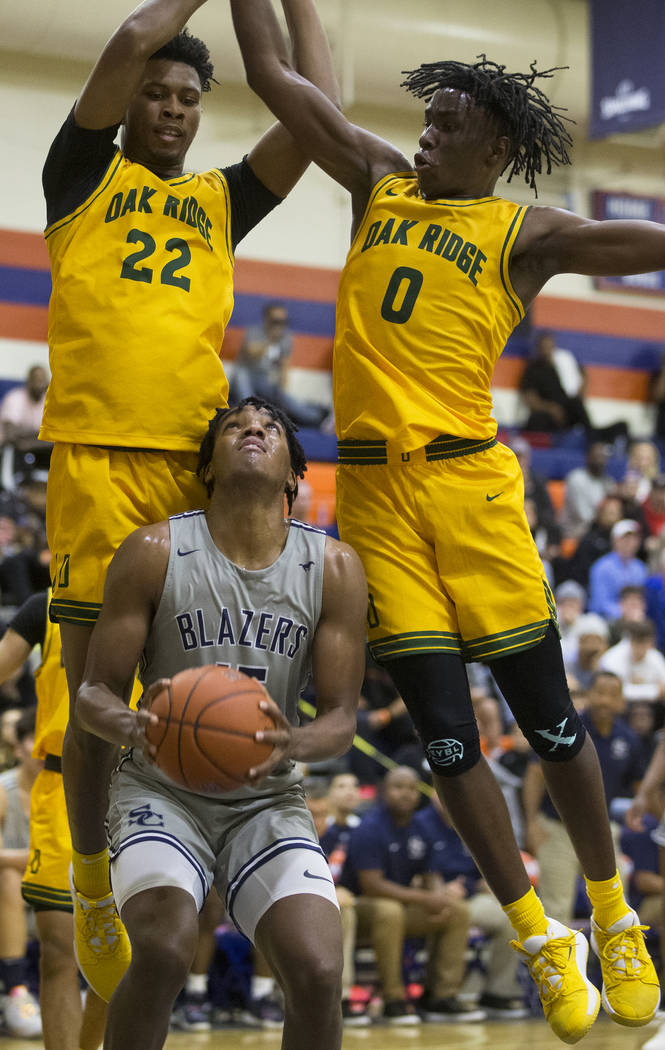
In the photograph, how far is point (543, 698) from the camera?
14.1ft

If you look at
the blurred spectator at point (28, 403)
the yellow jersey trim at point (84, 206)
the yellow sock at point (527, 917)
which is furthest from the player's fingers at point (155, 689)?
the blurred spectator at point (28, 403)

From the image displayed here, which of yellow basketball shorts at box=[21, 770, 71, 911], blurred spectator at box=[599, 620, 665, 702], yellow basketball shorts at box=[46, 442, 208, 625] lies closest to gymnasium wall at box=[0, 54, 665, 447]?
blurred spectator at box=[599, 620, 665, 702]

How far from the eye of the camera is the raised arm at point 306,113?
14.4ft

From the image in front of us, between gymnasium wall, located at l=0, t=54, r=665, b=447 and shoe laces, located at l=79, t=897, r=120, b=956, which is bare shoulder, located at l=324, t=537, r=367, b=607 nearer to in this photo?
shoe laces, located at l=79, t=897, r=120, b=956

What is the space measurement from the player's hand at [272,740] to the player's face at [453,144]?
1.80 meters

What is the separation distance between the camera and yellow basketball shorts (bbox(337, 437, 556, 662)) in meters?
4.19

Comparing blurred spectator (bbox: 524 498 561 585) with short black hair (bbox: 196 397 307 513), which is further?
blurred spectator (bbox: 524 498 561 585)

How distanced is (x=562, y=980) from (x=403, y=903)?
3969 mm

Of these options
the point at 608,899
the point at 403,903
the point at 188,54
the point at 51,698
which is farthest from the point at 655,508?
the point at 188,54

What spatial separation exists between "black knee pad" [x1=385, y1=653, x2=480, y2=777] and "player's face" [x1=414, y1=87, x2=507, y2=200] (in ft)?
4.85

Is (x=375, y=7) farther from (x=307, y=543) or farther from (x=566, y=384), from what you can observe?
(x=307, y=543)

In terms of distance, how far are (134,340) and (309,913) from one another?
5.75 feet

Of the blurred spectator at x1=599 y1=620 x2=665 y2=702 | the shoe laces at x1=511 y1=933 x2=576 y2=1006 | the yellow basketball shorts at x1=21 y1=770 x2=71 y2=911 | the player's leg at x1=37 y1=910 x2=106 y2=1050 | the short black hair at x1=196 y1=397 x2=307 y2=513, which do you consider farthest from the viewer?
the blurred spectator at x1=599 y1=620 x2=665 y2=702

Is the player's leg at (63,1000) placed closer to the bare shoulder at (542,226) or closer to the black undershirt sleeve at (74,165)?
the black undershirt sleeve at (74,165)
